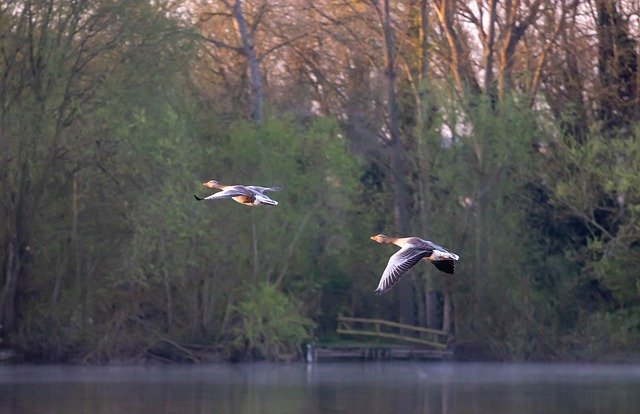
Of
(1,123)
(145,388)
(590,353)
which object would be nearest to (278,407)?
(145,388)

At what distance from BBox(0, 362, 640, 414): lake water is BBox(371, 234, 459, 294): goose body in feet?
20.6

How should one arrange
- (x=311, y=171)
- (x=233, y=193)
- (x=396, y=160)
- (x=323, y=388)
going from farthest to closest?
(x=396, y=160), (x=311, y=171), (x=323, y=388), (x=233, y=193)

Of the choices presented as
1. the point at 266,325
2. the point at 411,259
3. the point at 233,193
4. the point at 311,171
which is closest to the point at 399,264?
the point at 411,259

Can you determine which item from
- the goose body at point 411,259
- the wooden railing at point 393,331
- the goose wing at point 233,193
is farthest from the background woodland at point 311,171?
the goose body at point 411,259

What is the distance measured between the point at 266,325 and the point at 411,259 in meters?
19.6

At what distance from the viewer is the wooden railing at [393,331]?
4259 centimetres

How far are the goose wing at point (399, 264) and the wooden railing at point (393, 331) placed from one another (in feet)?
74.6

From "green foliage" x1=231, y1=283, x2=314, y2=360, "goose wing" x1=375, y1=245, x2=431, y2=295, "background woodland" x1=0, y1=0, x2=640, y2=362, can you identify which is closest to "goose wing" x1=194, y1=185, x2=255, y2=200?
"goose wing" x1=375, y1=245, x2=431, y2=295

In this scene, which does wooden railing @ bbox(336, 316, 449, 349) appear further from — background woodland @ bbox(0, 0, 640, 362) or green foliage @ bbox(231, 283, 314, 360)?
green foliage @ bbox(231, 283, 314, 360)

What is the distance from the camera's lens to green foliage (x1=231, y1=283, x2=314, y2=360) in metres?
38.6

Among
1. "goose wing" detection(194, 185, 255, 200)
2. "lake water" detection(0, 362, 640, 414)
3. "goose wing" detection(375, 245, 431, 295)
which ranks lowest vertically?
"lake water" detection(0, 362, 640, 414)

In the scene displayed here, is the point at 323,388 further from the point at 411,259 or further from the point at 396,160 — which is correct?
the point at 396,160

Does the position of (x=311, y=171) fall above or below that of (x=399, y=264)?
above

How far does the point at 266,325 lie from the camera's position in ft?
127
